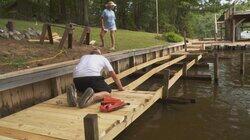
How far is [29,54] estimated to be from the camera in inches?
395

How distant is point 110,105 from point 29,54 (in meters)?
4.66

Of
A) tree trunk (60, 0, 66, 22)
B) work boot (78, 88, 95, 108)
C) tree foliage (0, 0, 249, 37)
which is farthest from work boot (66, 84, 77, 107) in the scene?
tree trunk (60, 0, 66, 22)

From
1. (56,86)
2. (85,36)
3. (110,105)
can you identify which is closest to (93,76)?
(110,105)

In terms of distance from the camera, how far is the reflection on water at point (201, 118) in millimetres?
7566

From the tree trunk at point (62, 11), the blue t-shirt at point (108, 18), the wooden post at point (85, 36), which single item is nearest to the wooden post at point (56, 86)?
the wooden post at point (85, 36)

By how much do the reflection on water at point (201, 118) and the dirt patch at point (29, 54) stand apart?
11.2ft

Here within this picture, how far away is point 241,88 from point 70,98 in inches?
328

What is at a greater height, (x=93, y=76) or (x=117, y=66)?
(x=93, y=76)

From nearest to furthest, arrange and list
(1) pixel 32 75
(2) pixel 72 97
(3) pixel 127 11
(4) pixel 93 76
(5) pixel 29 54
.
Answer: (2) pixel 72 97 → (4) pixel 93 76 → (1) pixel 32 75 → (5) pixel 29 54 → (3) pixel 127 11

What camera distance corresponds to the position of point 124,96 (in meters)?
7.67

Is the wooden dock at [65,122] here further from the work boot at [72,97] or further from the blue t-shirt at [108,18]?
the blue t-shirt at [108,18]

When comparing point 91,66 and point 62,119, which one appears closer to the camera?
point 62,119

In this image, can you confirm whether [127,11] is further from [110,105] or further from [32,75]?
[110,105]

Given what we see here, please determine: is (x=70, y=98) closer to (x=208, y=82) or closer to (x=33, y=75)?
(x=33, y=75)
